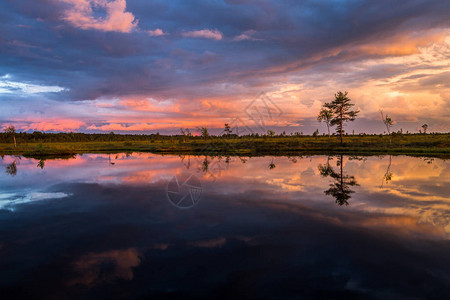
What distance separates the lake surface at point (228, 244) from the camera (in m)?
5.72

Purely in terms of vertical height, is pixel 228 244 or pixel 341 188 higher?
pixel 341 188

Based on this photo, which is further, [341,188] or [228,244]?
[341,188]

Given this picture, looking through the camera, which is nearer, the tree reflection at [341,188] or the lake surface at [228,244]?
the lake surface at [228,244]

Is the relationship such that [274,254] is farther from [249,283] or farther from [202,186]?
[202,186]

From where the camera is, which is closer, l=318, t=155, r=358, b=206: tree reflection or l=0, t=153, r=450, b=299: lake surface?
l=0, t=153, r=450, b=299: lake surface

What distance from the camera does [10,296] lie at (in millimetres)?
5520

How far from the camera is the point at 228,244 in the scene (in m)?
7.92

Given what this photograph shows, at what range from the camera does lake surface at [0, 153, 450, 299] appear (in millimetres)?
5719

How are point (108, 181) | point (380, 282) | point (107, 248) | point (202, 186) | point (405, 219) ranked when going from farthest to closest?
point (108, 181), point (202, 186), point (405, 219), point (107, 248), point (380, 282)

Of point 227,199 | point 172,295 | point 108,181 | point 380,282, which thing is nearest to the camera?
point 172,295

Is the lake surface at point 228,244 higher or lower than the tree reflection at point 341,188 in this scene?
lower

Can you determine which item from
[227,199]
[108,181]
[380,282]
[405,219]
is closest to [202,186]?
[227,199]

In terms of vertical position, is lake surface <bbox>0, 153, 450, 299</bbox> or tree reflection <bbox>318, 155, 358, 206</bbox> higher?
tree reflection <bbox>318, 155, 358, 206</bbox>

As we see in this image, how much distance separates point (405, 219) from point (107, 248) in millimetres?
11214
